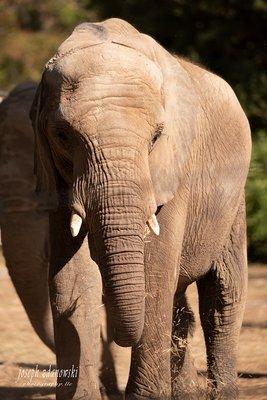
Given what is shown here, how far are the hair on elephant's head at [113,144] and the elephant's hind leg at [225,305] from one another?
1358 millimetres

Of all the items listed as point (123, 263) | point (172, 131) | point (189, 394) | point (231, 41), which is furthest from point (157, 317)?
point (231, 41)

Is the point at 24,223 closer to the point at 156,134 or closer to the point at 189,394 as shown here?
the point at 189,394

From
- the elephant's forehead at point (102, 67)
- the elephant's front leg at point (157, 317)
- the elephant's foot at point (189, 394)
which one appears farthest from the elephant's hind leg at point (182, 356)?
the elephant's forehead at point (102, 67)

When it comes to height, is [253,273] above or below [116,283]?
below

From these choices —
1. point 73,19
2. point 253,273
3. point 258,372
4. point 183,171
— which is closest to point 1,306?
point 253,273

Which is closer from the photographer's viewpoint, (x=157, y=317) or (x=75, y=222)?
(x=75, y=222)

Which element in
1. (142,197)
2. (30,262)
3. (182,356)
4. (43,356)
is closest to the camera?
(142,197)

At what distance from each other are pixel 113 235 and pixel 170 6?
11.9m

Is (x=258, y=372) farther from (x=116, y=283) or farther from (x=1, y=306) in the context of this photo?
(x=1, y=306)

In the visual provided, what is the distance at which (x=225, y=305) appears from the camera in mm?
6949

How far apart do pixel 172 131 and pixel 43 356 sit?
4.15m

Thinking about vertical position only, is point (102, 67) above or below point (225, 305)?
above

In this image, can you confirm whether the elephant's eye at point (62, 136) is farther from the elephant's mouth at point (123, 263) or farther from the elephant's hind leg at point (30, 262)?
the elephant's hind leg at point (30, 262)

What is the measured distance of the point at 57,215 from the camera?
5.75m
